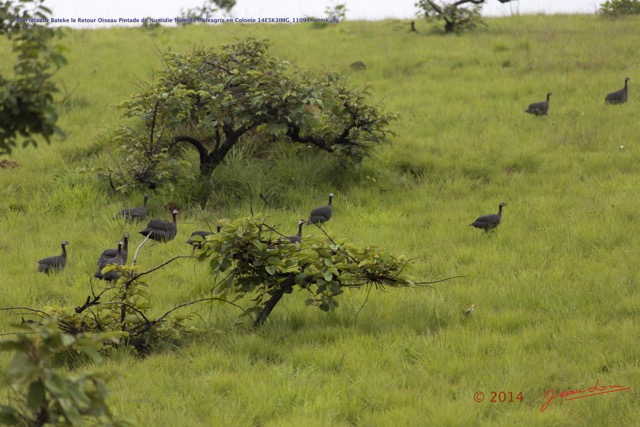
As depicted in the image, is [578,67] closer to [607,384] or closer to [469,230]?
[469,230]

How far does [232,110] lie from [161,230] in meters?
2.51

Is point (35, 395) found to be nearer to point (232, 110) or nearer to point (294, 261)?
point (294, 261)

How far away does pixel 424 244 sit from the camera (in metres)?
10.5

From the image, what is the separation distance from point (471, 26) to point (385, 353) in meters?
18.6

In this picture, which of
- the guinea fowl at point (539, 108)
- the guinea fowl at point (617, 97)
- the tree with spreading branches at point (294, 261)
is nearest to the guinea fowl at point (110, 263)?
the tree with spreading branches at point (294, 261)

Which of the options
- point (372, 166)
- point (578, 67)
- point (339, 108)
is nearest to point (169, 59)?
point (339, 108)

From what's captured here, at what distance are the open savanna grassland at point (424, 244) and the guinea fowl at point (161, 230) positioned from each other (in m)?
0.18

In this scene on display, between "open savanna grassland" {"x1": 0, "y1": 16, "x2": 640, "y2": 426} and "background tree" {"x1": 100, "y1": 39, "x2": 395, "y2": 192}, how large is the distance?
1.43 ft

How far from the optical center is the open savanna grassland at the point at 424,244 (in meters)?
6.43

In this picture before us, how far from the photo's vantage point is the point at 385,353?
7.13 metres

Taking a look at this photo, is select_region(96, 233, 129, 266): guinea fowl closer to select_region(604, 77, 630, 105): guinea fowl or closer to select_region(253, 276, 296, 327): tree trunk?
select_region(253, 276, 296, 327): tree trunk

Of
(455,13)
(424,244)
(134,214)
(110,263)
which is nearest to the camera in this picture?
(110,263)

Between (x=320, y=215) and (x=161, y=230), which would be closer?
(x=161, y=230)
